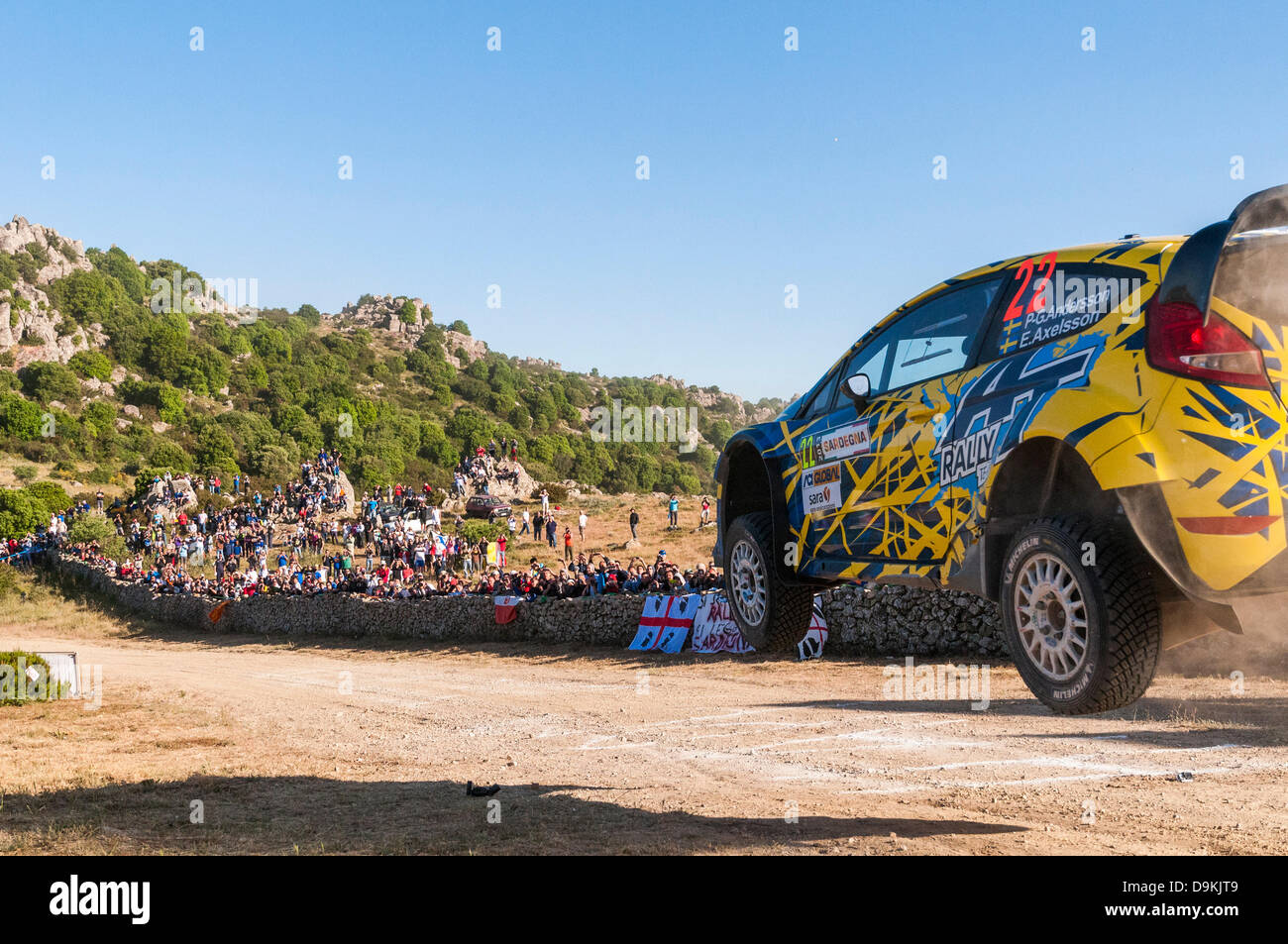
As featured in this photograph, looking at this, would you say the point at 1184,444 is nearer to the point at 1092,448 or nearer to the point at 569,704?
the point at 1092,448

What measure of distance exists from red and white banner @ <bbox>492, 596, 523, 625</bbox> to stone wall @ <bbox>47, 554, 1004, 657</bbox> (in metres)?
0.27

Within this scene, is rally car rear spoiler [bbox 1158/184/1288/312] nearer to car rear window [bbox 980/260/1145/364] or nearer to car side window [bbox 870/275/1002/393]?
car rear window [bbox 980/260/1145/364]

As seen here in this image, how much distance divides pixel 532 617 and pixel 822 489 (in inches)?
1255

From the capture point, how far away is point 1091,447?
3.40 metres

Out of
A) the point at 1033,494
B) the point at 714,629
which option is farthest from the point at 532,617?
the point at 1033,494

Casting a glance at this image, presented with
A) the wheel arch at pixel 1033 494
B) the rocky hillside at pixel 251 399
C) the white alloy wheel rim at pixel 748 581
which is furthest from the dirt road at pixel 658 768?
the rocky hillside at pixel 251 399

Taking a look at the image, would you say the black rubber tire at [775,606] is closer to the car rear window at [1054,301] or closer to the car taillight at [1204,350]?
the car rear window at [1054,301]

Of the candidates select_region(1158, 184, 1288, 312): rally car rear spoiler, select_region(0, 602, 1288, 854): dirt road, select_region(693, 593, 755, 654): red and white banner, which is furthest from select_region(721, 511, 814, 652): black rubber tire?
select_region(693, 593, 755, 654): red and white banner

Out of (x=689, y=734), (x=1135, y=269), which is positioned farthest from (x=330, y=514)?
(x=1135, y=269)

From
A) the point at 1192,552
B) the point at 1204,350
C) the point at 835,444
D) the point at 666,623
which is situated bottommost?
the point at 666,623

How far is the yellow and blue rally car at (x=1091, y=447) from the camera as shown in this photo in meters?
3.21

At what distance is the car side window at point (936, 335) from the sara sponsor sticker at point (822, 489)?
43 cm

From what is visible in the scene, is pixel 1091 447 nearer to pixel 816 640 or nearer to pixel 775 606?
pixel 775 606
